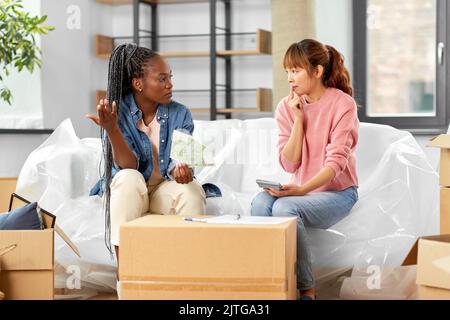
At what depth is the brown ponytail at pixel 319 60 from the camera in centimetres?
267

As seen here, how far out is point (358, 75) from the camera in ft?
15.5

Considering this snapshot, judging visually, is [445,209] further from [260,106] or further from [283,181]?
[260,106]

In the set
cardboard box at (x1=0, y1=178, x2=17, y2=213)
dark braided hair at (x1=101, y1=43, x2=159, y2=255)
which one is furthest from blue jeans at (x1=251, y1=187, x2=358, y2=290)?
cardboard box at (x1=0, y1=178, x2=17, y2=213)

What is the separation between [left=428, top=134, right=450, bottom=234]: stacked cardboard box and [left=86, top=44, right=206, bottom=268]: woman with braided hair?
762 mm

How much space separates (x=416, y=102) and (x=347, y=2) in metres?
0.69

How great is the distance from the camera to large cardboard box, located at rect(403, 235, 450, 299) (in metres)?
2.04

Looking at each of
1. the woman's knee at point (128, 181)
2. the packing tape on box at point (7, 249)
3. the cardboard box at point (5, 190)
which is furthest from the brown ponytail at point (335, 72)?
the cardboard box at point (5, 190)

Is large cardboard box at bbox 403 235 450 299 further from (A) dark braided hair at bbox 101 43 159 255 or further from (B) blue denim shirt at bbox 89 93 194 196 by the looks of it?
(A) dark braided hair at bbox 101 43 159 255

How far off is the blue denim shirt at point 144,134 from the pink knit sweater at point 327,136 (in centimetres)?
36

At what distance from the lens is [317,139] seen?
8.82 feet

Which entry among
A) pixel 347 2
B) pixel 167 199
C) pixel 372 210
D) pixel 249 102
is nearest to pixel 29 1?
pixel 249 102

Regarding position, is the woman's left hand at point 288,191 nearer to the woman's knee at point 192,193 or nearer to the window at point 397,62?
the woman's knee at point 192,193

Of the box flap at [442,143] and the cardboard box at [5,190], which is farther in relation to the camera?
the cardboard box at [5,190]
